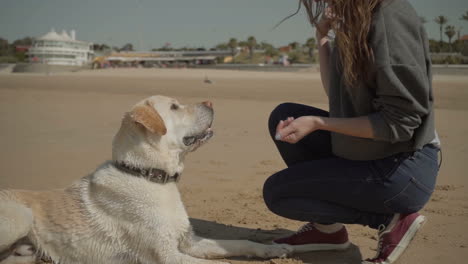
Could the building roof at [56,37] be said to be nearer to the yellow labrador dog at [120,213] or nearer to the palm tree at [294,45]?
the palm tree at [294,45]

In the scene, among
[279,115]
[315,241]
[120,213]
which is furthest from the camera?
[279,115]

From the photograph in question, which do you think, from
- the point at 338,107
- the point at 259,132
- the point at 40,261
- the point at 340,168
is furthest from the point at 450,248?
the point at 259,132

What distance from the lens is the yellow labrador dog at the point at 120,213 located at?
132 inches

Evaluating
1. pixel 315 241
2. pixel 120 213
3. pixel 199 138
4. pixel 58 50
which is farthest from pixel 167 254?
pixel 58 50

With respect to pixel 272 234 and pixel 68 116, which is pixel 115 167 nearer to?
pixel 272 234

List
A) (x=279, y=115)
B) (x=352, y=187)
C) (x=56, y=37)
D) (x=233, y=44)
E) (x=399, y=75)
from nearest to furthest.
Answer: (x=399, y=75), (x=352, y=187), (x=279, y=115), (x=56, y=37), (x=233, y=44)

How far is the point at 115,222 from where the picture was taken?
3.46 meters

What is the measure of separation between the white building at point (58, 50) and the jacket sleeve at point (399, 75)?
329 ft

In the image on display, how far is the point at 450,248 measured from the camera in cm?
372

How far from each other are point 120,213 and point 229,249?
3.09 ft

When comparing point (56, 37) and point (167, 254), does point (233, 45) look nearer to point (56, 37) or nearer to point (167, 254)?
point (56, 37)

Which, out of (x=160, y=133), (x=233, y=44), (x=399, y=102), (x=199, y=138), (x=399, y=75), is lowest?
(x=199, y=138)

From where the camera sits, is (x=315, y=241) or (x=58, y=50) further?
(x=58, y=50)

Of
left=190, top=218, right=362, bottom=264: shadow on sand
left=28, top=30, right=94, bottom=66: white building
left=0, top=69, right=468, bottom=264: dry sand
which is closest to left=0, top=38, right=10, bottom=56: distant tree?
left=28, top=30, right=94, bottom=66: white building
